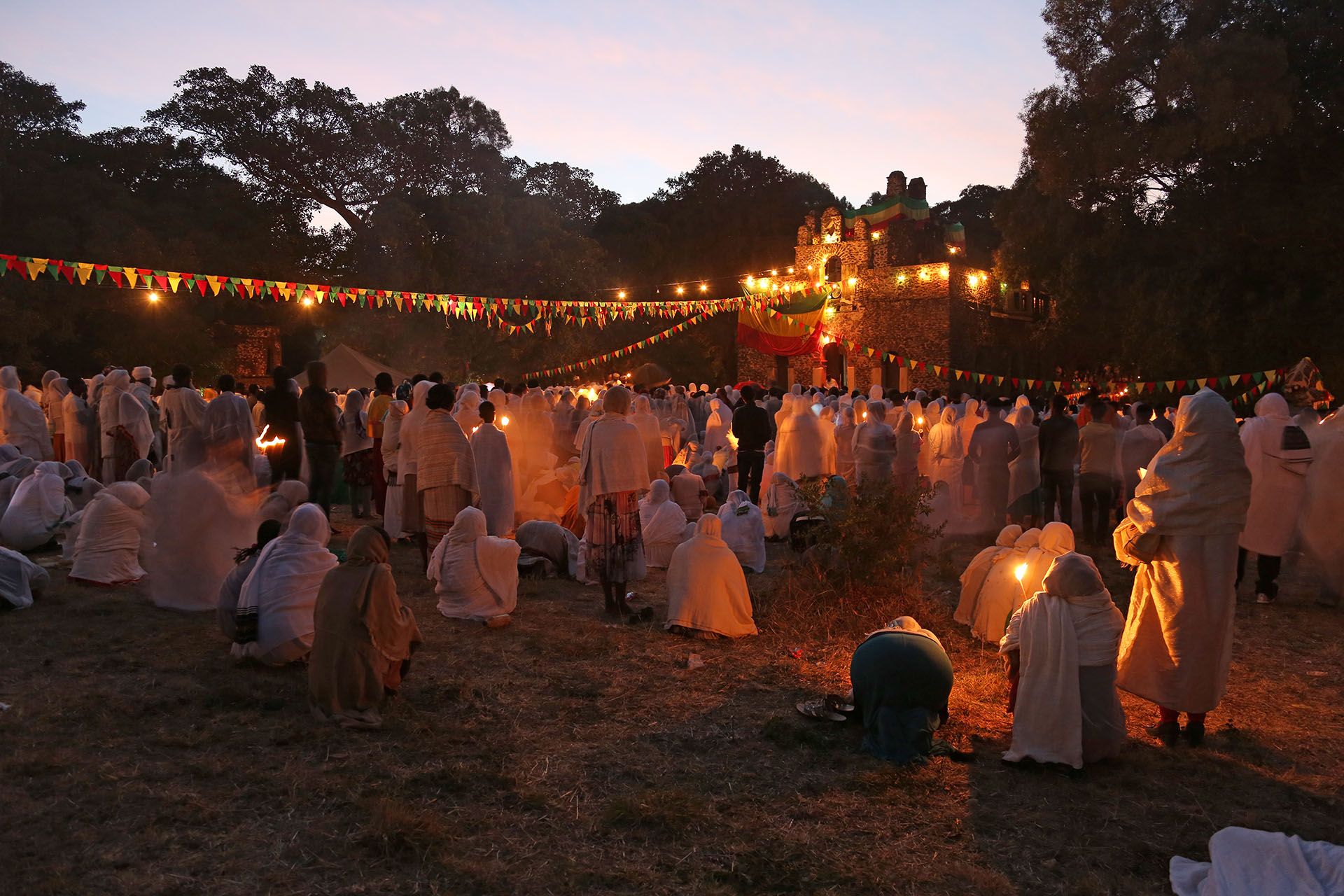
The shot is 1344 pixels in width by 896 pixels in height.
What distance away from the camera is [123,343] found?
71.0 ft

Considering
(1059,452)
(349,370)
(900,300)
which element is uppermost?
(900,300)

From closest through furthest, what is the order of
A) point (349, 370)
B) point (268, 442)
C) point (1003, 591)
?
point (1003, 591), point (268, 442), point (349, 370)

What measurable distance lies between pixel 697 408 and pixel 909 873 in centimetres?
1198

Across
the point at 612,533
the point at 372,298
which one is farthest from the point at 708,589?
the point at 372,298

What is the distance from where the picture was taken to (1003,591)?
5395 millimetres

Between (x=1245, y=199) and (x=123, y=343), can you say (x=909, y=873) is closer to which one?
(x=1245, y=199)

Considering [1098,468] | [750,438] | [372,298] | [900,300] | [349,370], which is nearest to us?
[1098,468]

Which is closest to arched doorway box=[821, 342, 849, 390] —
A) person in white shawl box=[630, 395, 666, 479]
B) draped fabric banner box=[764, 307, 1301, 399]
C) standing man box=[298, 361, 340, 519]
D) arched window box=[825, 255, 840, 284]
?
draped fabric banner box=[764, 307, 1301, 399]

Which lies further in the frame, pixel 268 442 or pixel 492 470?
pixel 268 442

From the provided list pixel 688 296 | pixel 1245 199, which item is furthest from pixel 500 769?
pixel 688 296

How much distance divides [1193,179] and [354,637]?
21.5 meters

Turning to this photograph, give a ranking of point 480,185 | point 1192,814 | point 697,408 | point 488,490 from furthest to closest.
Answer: point 480,185 < point 697,408 < point 488,490 < point 1192,814

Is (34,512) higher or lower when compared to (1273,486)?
lower

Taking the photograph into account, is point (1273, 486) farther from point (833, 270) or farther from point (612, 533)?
point (833, 270)
